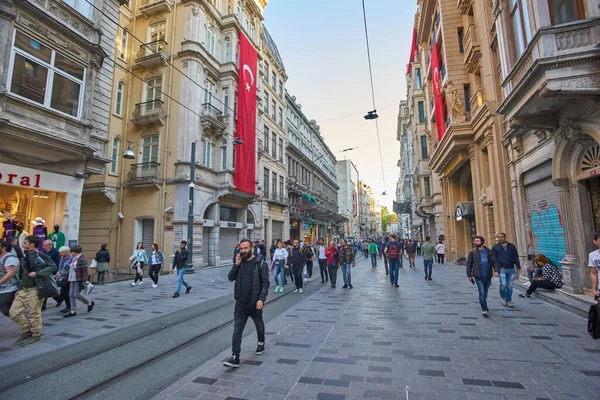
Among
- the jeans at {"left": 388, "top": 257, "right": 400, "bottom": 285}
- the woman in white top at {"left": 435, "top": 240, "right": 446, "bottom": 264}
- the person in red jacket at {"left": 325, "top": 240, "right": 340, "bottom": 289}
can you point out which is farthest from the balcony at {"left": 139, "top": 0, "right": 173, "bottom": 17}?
the woman in white top at {"left": 435, "top": 240, "right": 446, "bottom": 264}

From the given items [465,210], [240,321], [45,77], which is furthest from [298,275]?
[465,210]

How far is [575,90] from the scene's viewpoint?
6977 millimetres

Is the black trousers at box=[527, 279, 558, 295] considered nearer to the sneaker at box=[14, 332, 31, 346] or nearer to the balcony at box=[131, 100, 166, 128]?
the sneaker at box=[14, 332, 31, 346]

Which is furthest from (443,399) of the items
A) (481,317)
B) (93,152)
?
(93,152)

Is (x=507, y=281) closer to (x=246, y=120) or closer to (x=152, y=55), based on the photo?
(x=246, y=120)

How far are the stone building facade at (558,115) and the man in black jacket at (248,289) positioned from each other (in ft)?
24.3

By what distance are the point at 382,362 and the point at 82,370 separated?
4.15 m

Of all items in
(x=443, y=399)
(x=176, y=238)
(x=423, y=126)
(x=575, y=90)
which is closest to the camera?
(x=443, y=399)

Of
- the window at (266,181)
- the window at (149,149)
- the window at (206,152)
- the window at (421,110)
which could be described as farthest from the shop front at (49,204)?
the window at (421,110)

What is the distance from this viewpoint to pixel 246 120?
23766 millimetres

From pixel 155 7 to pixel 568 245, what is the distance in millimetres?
24882

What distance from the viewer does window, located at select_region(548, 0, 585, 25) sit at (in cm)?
783

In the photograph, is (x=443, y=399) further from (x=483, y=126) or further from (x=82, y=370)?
(x=483, y=126)

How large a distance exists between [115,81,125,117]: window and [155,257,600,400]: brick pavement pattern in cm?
1920
